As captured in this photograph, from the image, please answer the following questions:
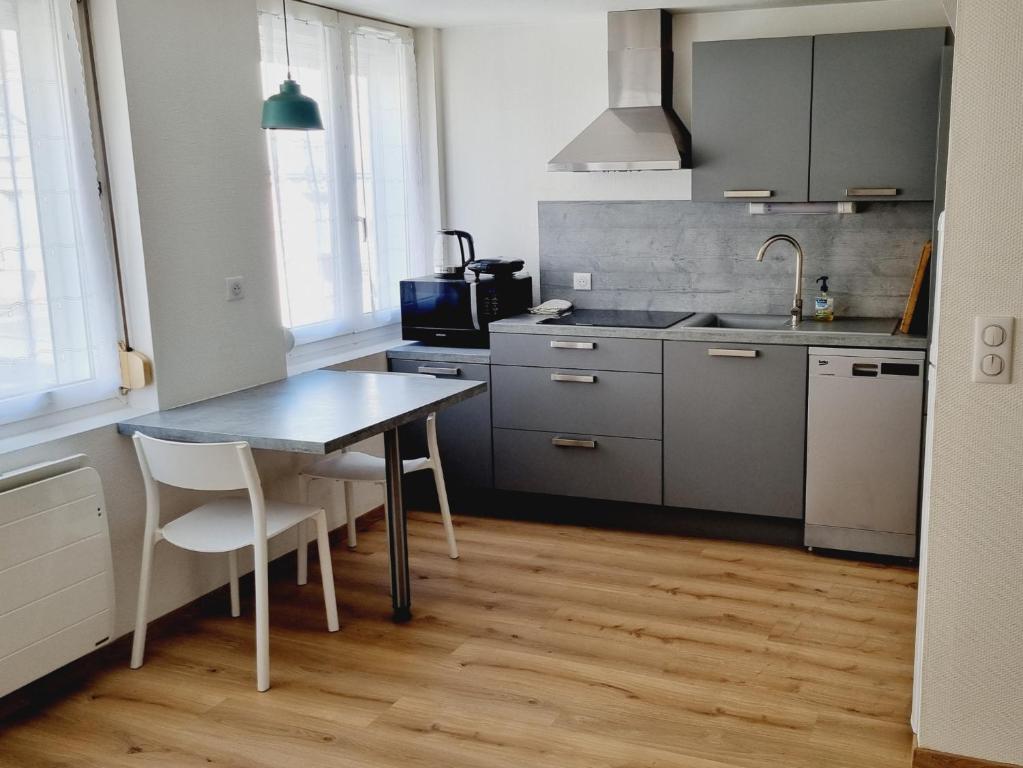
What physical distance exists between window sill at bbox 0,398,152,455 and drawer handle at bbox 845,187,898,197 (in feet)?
9.36

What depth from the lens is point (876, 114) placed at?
390 centimetres

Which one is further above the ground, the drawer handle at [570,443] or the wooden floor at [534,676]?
the drawer handle at [570,443]

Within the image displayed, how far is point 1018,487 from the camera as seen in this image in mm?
2232

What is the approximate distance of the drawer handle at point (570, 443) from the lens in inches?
169

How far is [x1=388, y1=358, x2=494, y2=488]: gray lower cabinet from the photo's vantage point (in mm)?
4492

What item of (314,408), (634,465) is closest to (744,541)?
(634,465)

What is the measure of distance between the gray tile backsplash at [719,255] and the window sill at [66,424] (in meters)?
2.30

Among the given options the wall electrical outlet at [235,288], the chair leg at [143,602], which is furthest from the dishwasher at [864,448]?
the chair leg at [143,602]

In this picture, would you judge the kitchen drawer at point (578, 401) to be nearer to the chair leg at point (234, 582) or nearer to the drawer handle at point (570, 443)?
the drawer handle at point (570, 443)

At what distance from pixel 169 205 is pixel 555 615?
1.95 m

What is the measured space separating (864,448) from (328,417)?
2.12 metres

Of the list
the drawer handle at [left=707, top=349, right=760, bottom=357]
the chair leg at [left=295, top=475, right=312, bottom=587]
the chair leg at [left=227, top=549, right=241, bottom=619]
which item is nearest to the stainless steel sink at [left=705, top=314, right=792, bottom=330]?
the drawer handle at [left=707, top=349, right=760, bottom=357]

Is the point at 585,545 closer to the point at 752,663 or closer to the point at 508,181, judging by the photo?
the point at 752,663

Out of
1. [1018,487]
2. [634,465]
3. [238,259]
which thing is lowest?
[634,465]
